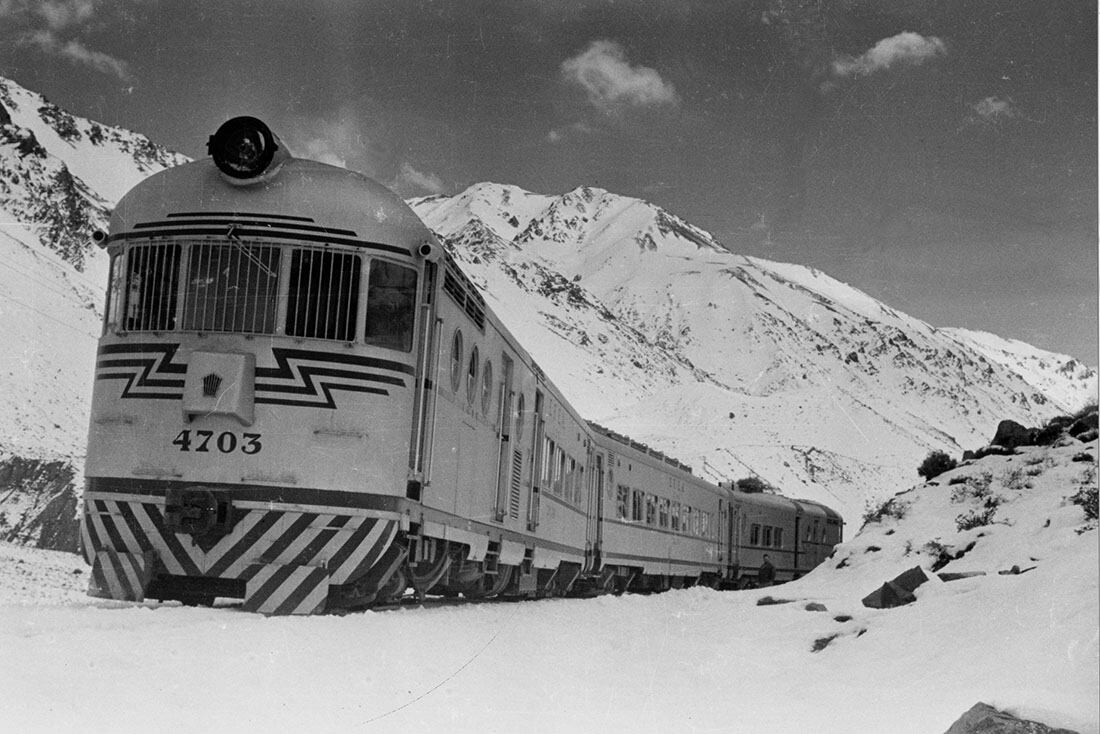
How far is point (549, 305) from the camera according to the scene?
12375cm

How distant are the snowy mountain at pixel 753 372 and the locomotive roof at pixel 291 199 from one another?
44.4 feet

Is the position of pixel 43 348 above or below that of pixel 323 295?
above

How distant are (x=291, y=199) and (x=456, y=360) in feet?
7.53

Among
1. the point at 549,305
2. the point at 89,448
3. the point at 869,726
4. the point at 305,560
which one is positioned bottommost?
the point at 869,726

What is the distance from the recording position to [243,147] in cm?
877

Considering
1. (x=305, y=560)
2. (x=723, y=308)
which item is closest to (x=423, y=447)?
(x=305, y=560)

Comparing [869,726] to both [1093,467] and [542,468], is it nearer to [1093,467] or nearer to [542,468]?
[542,468]

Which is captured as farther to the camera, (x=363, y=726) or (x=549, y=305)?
(x=549, y=305)

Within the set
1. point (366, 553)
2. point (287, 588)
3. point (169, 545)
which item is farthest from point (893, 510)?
point (169, 545)

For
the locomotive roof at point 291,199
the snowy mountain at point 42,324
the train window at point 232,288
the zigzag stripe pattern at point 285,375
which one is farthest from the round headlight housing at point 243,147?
the snowy mountain at point 42,324

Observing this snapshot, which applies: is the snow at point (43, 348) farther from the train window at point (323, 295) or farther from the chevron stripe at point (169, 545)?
the train window at point (323, 295)

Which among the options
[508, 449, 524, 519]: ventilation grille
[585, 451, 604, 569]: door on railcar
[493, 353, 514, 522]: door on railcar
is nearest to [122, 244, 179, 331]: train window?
[493, 353, 514, 522]: door on railcar

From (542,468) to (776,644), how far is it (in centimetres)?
499

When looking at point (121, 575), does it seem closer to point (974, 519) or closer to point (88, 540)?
point (88, 540)
